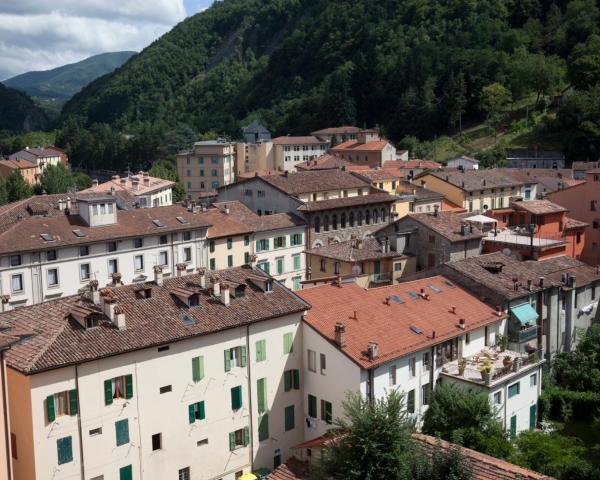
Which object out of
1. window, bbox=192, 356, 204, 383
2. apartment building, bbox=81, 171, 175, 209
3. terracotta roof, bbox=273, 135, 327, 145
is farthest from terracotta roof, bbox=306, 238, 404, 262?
terracotta roof, bbox=273, 135, 327, 145

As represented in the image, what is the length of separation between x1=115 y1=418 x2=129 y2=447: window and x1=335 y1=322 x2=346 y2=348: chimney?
31.3ft

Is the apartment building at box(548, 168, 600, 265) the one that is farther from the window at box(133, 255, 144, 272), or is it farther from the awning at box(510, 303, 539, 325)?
the window at box(133, 255, 144, 272)

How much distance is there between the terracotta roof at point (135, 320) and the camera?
2669 cm

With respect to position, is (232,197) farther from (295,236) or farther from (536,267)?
(536,267)

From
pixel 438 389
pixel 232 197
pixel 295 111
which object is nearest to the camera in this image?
pixel 438 389

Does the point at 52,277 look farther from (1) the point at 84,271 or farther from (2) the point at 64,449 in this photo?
(2) the point at 64,449

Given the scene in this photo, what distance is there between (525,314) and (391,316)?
9.64 meters

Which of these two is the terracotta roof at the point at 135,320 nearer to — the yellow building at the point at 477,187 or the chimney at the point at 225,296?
the chimney at the point at 225,296

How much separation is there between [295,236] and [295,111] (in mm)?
108585

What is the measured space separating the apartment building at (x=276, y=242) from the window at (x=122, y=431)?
28.2 metres

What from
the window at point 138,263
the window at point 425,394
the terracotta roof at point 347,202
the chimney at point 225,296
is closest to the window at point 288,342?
the chimney at point 225,296

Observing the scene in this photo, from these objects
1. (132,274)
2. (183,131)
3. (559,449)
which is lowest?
(559,449)

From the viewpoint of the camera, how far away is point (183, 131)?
5891 inches

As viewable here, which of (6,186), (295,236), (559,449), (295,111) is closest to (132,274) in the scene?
(295,236)
